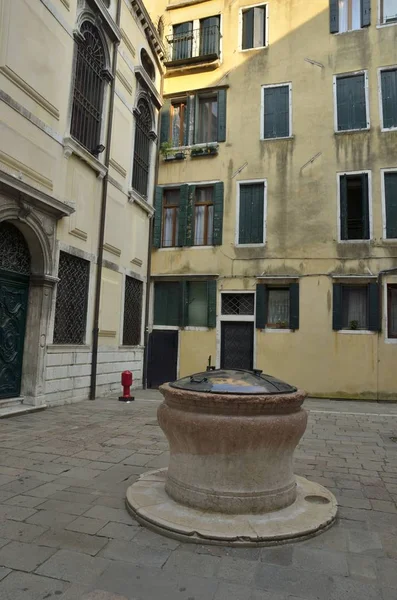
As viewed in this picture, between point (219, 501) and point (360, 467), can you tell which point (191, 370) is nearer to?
point (360, 467)

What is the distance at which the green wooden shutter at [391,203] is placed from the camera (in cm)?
1268

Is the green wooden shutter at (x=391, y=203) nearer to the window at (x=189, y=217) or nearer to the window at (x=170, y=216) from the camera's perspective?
the window at (x=189, y=217)

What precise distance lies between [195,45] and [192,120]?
259 cm

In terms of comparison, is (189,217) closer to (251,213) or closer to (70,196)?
(251,213)

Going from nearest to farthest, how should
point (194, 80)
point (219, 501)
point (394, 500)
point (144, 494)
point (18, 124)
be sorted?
point (219, 501)
point (144, 494)
point (394, 500)
point (18, 124)
point (194, 80)

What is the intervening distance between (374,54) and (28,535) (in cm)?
1483

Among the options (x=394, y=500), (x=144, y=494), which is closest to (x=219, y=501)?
(x=144, y=494)

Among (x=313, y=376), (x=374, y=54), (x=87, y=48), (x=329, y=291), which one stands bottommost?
(x=313, y=376)

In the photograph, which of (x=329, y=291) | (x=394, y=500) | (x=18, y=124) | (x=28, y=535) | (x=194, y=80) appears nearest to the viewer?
(x=28, y=535)

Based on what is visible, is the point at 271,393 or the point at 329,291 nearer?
the point at 271,393

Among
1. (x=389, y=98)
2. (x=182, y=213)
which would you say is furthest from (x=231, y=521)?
(x=389, y=98)

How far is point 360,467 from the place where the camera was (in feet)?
18.2

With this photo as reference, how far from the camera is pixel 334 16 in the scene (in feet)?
45.2

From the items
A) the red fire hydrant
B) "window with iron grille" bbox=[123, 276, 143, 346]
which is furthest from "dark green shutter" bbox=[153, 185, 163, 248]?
the red fire hydrant
